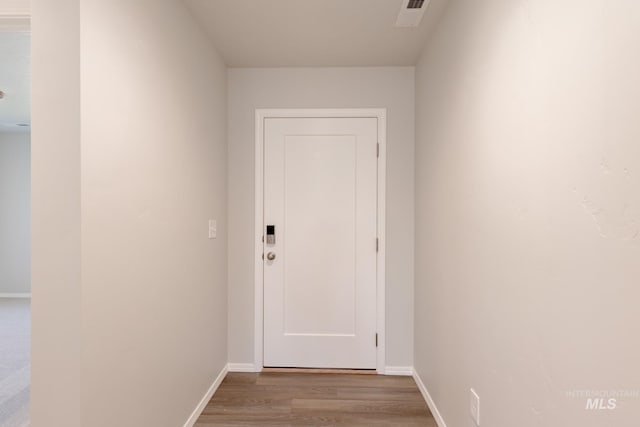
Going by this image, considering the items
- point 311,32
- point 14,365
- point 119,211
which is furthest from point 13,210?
point 311,32

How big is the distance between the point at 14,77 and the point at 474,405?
4.25 m

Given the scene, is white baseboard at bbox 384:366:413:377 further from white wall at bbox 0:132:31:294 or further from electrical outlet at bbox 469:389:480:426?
white wall at bbox 0:132:31:294

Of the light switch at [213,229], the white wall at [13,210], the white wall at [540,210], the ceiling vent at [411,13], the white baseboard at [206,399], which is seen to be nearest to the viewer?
the white wall at [540,210]

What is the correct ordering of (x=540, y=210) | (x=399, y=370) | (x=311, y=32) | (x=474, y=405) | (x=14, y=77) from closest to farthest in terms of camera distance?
1. (x=540, y=210)
2. (x=474, y=405)
3. (x=311, y=32)
4. (x=399, y=370)
5. (x=14, y=77)

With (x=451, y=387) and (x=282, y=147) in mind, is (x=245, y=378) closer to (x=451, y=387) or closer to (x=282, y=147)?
(x=451, y=387)

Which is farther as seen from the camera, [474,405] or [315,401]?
[315,401]

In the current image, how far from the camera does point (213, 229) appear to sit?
2498 millimetres

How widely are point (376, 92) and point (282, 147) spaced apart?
870mm

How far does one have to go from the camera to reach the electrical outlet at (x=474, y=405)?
1581 mm

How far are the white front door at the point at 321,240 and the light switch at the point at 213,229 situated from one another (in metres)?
0.42

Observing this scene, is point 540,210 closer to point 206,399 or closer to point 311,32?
point 311,32

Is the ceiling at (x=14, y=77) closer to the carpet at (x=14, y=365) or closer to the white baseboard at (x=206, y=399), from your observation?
the carpet at (x=14, y=365)

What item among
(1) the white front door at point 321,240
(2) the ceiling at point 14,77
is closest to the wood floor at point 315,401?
(1) the white front door at point 321,240

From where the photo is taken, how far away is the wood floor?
86.3 inches
